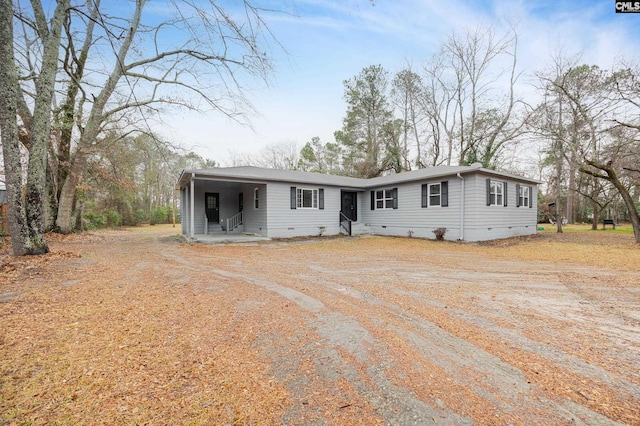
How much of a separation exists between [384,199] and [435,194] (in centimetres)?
318

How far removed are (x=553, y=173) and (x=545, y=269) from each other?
23.7 meters

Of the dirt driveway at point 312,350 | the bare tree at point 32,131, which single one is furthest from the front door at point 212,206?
the dirt driveway at point 312,350

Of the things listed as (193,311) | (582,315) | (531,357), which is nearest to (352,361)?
(531,357)

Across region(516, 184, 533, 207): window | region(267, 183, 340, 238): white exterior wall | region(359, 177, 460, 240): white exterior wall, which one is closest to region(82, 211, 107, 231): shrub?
region(267, 183, 340, 238): white exterior wall

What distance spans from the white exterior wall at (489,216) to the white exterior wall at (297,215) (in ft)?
21.5

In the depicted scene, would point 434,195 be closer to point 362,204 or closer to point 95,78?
point 362,204

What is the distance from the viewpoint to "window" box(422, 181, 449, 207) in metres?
12.9

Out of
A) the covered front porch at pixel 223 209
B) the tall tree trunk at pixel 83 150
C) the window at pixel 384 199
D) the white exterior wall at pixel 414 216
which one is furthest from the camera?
the window at pixel 384 199

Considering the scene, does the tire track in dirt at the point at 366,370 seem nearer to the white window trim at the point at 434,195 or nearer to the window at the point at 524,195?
the white window trim at the point at 434,195

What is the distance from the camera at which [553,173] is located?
80.8 feet

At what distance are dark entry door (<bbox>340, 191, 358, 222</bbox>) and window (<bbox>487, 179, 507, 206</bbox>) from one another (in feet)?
23.6

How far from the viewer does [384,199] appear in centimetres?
1596

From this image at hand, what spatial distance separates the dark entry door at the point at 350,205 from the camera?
16.7 m

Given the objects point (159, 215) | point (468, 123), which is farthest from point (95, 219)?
point (468, 123)
